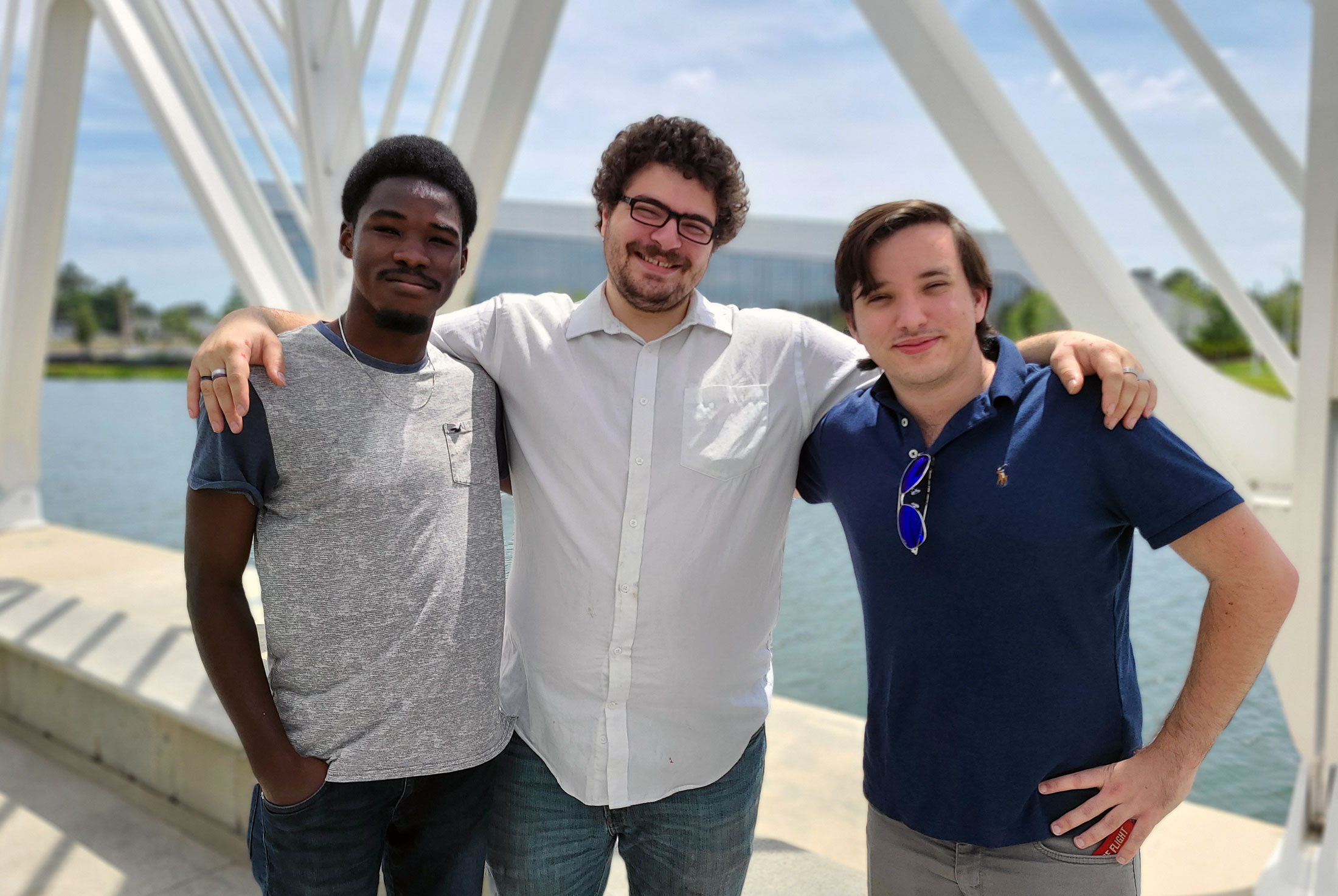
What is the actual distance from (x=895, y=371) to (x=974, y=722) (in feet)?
2.28

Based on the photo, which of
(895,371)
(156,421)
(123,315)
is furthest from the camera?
(123,315)

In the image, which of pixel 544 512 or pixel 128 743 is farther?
pixel 128 743

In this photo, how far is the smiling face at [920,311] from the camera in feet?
5.91

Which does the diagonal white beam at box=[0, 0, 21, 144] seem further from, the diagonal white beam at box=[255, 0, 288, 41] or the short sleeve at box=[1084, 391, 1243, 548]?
the short sleeve at box=[1084, 391, 1243, 548]

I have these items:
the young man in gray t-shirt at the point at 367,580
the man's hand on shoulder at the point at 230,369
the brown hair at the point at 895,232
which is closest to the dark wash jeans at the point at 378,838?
the young man in gray t-shirt at the point at 367,580

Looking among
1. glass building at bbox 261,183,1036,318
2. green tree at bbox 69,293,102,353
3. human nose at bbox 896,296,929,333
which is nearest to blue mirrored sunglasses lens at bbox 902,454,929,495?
human nose at bbox 896,296,929,333

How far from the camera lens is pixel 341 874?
5.93ft

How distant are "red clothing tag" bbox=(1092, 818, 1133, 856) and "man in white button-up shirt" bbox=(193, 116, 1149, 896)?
2.51ft

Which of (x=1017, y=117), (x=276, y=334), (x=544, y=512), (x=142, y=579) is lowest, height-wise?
(x=142, y=579)

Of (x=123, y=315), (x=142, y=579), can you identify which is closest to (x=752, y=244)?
(x=142, y=579)

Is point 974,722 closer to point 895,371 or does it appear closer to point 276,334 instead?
point 895,371

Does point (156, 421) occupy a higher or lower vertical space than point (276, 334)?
lower

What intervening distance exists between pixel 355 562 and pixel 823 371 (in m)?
1.17

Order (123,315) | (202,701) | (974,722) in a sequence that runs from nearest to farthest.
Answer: (974,722)
(202,701)
(123,315)
